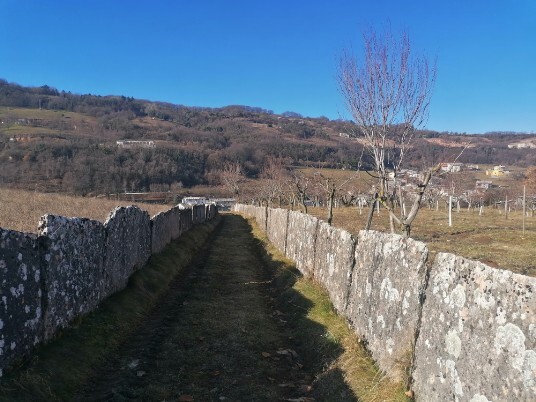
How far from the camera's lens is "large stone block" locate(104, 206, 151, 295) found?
376 inches

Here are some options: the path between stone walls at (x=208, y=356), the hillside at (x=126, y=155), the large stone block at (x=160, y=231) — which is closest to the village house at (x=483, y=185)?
the hillside at (x=126, y=155)

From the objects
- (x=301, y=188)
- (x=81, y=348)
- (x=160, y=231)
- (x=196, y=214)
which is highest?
(x=301, y=188)

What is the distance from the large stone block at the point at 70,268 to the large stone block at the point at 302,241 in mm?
5582

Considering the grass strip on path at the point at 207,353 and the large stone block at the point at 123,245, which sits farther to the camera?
the large stone block at the point at 123,245

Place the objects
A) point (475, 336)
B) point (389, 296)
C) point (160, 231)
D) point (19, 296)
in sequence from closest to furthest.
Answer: point (475, 336) < point (19, 296) < point (389, 296) < point (160, 231)

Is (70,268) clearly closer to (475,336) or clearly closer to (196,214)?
(475,336)

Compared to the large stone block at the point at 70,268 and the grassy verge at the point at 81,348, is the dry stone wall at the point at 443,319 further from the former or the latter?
the large stone block at the point at 70,268

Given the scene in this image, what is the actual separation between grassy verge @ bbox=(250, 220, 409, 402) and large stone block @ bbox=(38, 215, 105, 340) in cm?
Answer: 376

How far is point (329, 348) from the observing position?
7246 mm

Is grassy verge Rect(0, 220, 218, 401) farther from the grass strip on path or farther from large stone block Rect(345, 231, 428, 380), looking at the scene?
large stone block Rect(345, 231, 428, 380)

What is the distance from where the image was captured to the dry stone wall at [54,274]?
5.24 m

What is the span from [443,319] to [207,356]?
13.1 feet

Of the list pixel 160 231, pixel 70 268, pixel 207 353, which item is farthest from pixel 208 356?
pixel 160 231

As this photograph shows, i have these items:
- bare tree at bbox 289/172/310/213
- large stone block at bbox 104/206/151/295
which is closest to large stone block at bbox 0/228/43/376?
large stone block at bbox 104/206/151/295
